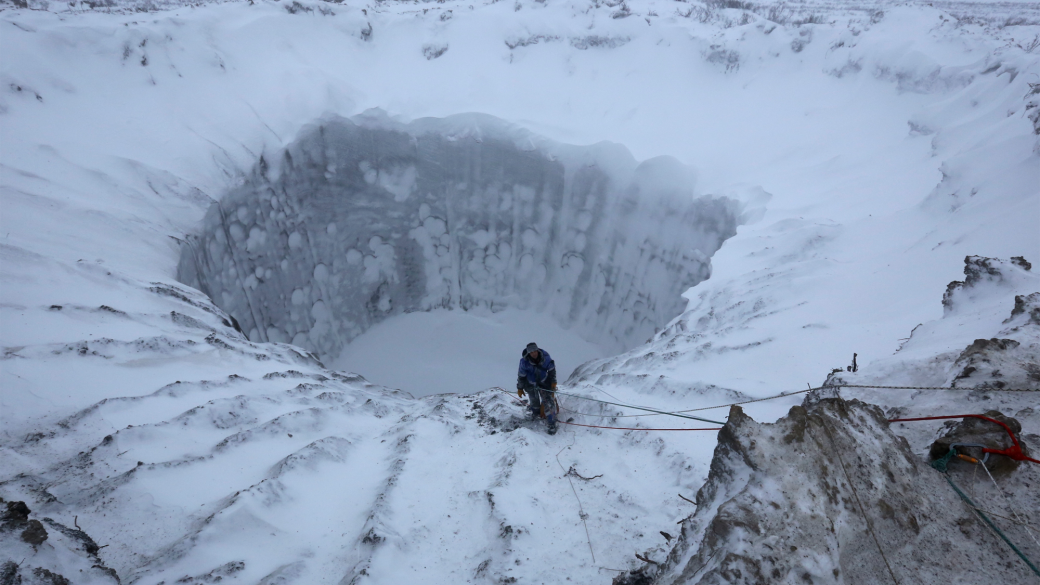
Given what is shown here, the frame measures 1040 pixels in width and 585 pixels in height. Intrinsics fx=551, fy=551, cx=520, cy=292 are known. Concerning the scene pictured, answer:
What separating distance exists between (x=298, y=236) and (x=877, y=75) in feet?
31.8

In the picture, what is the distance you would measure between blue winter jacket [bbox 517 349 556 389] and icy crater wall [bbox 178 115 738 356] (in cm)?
441

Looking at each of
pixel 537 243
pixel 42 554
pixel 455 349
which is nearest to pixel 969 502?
pixel 42 554

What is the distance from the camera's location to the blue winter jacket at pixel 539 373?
4.78 metres

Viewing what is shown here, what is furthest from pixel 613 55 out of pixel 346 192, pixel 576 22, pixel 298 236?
pixel 298 236

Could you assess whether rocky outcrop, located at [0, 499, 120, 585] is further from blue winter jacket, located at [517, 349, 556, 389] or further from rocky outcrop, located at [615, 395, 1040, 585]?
blue winter jacket, located at [517, 349, 556, 389]

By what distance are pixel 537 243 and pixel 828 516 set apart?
8338 mm

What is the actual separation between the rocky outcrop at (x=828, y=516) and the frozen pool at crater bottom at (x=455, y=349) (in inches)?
281

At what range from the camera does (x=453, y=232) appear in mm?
10547

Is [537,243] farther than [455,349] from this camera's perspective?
No

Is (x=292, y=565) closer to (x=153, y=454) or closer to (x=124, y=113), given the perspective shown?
(x=153, y=454)

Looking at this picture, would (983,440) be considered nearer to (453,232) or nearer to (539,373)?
(539,373)

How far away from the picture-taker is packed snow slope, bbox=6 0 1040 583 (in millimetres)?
3314

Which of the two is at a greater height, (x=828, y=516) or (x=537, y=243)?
(x=828, y=516)

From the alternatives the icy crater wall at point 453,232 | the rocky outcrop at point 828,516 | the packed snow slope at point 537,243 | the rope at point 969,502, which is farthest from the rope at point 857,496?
the icy crater wall at point 453,232
